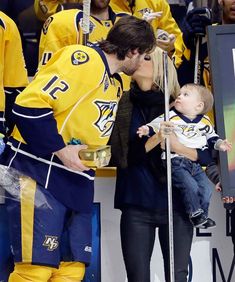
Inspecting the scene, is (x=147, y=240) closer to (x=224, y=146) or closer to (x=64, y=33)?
(x=224, y=146)

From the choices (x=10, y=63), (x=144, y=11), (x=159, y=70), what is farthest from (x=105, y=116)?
(x=144, y=11)

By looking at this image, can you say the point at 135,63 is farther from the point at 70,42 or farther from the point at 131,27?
the point at 70,42

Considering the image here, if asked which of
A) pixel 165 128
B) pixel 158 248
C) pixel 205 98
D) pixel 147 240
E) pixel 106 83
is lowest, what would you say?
pixel 158 248

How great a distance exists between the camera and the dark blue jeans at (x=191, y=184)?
4.01 metres

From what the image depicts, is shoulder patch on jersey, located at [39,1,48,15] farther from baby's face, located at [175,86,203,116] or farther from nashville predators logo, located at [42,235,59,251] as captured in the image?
nashville predators logo, located at [42,235,59,251]

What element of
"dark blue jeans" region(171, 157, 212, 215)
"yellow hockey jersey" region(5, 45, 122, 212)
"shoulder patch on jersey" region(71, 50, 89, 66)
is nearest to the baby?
"dark blue jeans" region(171, 157, 212, 215)

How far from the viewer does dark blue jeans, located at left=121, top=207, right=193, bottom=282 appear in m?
4.01

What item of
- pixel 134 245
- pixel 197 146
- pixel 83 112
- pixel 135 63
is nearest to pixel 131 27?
pixel 135 63

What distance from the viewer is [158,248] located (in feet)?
14.4

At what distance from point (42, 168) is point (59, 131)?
18cm

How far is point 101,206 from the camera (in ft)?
14.3

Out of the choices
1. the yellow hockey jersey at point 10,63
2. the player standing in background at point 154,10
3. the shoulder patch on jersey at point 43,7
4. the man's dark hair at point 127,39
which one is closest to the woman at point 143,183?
the man's dark hair at point 127,39

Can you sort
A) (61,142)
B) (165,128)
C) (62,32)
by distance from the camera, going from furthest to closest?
(62,32) < (165,128) < (61,142)

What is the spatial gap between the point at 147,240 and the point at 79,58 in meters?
0.93
